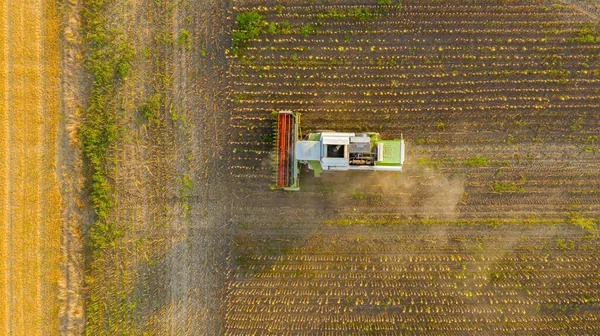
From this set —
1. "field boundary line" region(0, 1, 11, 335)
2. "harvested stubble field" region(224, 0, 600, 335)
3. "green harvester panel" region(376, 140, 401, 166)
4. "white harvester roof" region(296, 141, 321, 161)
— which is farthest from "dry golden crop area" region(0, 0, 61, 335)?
"green harvester panel" region(376, 140, 401, 166)

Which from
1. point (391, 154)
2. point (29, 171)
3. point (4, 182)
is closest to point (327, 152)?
point (391, 154)

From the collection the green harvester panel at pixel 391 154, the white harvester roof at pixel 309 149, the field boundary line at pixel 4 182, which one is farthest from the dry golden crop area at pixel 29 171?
the green harvester panel at pixel 391 154

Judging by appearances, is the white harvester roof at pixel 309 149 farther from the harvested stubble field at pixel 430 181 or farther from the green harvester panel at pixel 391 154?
the green harvester panel at pixel 391 154

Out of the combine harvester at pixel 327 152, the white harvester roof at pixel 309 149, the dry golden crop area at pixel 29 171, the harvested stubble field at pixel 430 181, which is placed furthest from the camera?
the dry golden crop area at pixel 29 171

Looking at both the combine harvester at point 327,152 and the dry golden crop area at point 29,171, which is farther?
the dry golden crop area at point 29,171

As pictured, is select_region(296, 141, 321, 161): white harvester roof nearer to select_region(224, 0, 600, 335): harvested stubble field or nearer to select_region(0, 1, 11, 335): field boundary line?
select_region(224, 0, 600, 335): harvested stubble field

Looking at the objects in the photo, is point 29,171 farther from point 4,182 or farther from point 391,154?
point 391,154
